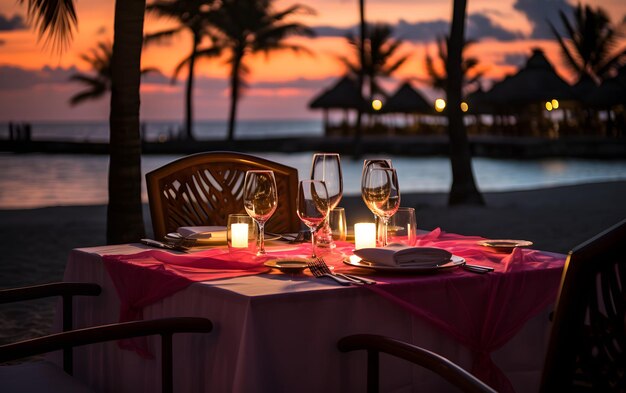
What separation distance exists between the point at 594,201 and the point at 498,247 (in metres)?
11.8

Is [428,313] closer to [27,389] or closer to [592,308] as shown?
[592,308]

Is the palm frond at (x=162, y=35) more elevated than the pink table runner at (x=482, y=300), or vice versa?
the palm frond at (x=162, y=35)

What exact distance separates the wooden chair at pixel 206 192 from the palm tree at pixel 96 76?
42.3 m

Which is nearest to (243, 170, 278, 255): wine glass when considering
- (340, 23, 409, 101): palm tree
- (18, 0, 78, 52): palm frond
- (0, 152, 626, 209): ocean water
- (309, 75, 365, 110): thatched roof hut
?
(18, 0, 78, 52): palm frond

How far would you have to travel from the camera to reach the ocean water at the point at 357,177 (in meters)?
18.6

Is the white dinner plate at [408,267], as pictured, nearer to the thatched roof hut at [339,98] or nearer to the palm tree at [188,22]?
the palm tree at [188,22]

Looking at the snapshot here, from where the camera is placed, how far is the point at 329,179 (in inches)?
114

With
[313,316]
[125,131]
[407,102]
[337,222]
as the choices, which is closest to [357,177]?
[125,131]

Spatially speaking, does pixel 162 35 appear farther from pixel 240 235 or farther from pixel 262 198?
pixel 262 198

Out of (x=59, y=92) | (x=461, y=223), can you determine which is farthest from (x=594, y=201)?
(x=59, y=92)

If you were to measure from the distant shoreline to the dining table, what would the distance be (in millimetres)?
32036

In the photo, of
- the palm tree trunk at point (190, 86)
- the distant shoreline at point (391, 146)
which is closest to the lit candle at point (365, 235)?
the distant shoreline at point (391, 146)

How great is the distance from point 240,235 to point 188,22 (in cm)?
3544

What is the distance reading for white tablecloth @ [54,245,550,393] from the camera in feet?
7.25
